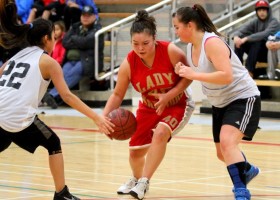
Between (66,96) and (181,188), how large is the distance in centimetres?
144

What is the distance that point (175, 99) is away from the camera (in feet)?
21.8

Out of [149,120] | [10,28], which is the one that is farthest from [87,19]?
[10,28]

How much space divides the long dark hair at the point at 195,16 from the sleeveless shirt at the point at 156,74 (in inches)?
17.3

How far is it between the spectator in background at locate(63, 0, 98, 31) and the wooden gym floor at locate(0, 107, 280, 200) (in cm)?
476

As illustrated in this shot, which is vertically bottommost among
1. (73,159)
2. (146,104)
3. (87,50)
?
(87,50)

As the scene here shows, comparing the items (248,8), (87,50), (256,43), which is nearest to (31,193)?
(256,43)

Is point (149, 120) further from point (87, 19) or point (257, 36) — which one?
point (87, 19)

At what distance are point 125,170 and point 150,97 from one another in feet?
4.44

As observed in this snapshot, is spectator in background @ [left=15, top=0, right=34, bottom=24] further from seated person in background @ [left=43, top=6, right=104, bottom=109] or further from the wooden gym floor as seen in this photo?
the wooden gym floor

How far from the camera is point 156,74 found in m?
6.55

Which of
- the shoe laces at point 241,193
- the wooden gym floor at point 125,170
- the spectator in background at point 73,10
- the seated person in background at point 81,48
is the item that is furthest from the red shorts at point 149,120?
the spectator in background at point 73,10

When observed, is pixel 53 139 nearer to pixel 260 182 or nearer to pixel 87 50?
pixel 260 182

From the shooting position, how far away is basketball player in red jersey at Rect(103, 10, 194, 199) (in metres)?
6.42

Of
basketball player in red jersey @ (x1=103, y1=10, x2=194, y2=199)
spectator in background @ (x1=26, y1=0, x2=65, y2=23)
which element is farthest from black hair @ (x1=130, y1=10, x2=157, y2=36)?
spectator in background @ (x1=26, y1=0, x2=65, y2=23)
